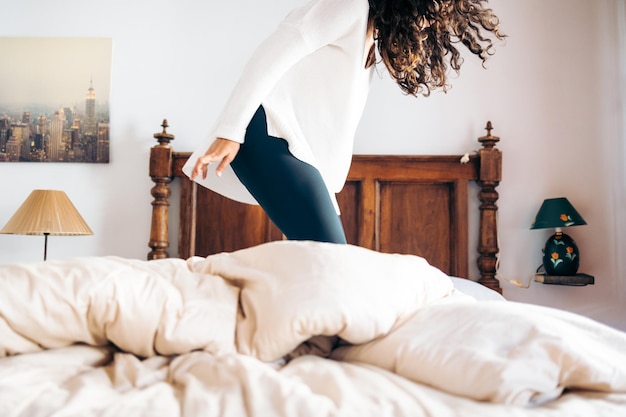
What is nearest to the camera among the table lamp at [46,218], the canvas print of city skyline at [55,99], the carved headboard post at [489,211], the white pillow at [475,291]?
the white pillow at [475,291]

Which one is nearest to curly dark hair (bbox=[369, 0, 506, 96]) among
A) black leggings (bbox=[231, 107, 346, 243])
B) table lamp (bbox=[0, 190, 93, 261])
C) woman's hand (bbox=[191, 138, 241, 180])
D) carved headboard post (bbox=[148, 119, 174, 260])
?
black leggings (bbox=[231, 107, 346, 243])

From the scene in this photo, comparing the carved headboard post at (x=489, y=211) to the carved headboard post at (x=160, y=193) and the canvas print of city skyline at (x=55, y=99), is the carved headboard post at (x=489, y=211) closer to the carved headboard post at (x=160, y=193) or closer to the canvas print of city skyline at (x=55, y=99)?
the carved headboard post at (x=160, y=193)

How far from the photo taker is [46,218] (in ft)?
8.39

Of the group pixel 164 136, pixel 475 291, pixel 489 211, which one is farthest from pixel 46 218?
pixel 489 211

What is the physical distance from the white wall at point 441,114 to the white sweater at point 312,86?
4.83ft

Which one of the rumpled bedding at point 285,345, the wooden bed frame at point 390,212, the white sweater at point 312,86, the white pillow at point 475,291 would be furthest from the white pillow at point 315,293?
the wooden bed frame at point 390,212

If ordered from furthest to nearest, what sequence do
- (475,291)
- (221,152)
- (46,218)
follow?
(46,218), (475,291), (221,152)

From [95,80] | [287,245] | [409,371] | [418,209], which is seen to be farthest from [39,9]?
[409,371]

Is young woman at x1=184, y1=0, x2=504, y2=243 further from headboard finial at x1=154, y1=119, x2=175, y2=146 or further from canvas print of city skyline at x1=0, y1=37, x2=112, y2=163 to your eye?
canvas print of city skyline at x1=0, y1=37, x2=112, y2=163

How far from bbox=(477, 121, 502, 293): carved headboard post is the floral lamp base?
23 centimetres

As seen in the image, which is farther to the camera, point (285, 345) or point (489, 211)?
point (489, 211)

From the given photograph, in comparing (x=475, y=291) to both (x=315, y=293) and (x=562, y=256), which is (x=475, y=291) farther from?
(x=315, y=293)

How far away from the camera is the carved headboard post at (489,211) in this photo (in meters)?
2.67

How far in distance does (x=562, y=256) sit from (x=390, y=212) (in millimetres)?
783
